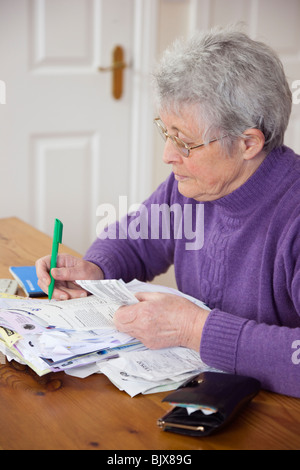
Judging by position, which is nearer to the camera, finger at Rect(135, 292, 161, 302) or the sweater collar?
finger at Rect(135, 292, 161, 302)

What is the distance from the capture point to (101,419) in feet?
3.29

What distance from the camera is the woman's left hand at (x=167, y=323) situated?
118 cm

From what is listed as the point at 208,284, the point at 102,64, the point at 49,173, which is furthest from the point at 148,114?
the point at 208,284

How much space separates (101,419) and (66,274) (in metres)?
0.54

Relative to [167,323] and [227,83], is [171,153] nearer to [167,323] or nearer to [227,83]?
[227,83]

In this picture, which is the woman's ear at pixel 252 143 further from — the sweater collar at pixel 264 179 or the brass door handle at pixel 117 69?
the brass door handle at pixel 117 69

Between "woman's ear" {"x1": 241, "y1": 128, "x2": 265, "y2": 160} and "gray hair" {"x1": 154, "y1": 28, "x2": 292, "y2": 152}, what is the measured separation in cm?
1

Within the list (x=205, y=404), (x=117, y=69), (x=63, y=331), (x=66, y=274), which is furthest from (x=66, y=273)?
(x=117, y=69)

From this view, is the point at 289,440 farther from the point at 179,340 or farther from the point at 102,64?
the point at 102,64

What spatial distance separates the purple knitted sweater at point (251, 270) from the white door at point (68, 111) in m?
1.40

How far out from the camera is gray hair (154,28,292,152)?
123 cm

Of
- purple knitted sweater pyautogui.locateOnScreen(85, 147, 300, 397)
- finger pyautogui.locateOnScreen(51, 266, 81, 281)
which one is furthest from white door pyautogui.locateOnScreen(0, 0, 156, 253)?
finger pyautogui.locateOnScreen(51, 266, 81, 281)

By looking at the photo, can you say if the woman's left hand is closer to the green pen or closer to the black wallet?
the black wallet
